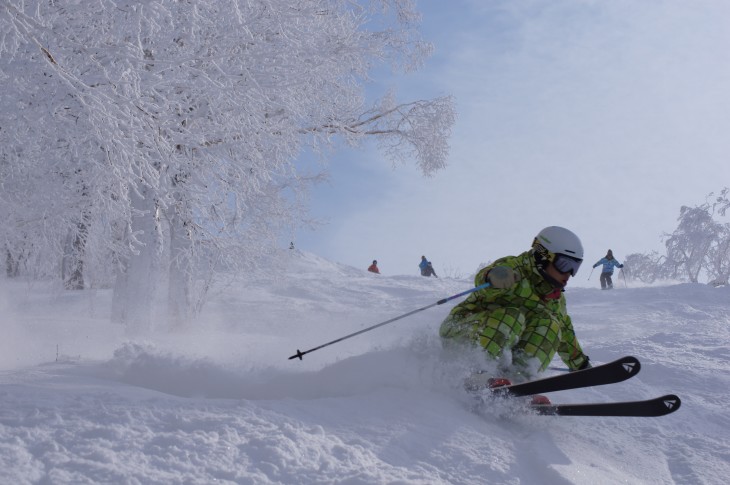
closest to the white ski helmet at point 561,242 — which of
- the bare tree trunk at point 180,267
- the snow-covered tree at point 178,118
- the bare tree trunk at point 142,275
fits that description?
the snow-covered tree at point 178,118

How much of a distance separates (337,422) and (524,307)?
1.86 metres

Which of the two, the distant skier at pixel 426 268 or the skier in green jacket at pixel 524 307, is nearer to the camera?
the skier in green jacket at pixel 524 307

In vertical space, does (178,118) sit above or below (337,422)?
above

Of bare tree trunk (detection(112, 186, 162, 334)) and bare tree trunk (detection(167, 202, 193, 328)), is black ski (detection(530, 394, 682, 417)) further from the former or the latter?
bare tree trunk (detection(112, 186, 162, 334))

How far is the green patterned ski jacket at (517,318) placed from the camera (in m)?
4.10

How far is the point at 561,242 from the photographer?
171 inches

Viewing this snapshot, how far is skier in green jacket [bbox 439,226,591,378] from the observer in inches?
162

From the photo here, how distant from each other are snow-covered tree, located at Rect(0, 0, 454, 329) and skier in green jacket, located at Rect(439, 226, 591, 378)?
2.76 metres

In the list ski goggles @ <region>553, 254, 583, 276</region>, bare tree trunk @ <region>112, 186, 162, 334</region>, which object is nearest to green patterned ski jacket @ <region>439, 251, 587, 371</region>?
ski goggles @ <region>553, 254, 583, 276</region>

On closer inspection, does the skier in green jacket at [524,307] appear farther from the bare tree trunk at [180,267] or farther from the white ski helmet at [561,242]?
the bare tree trunk at [180,267]

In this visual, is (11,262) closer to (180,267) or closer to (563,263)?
(180,267)

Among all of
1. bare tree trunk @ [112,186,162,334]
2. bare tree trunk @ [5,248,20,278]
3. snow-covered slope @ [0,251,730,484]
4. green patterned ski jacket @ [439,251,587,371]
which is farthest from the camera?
bare tree trunk @ [5,248,20,278]

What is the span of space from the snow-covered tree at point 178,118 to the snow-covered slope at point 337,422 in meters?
1.71

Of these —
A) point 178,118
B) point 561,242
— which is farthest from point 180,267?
point 561,242
